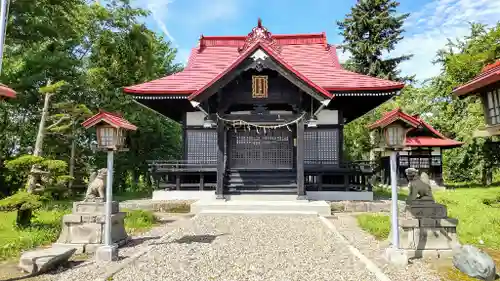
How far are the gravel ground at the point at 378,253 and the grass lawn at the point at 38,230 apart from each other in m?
5.56

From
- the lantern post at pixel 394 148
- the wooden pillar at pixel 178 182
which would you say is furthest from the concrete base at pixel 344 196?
the lantern post at pixel 394 148

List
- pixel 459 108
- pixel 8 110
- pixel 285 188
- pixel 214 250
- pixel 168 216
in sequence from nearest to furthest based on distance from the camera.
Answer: pixel 214 250, pixel 168 216, pixel 285 188, pixel 8 110, pixel 459 108

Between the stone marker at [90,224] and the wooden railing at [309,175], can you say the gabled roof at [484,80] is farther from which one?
the stone marker at [90,224]

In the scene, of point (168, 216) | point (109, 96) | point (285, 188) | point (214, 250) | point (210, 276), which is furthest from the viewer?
point (109, 96)

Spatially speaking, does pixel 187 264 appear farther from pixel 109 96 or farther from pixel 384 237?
pixel 109 96

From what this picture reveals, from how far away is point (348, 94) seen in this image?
589 inches

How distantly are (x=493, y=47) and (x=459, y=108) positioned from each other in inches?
432

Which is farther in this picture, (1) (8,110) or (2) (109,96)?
(2) (109,96)

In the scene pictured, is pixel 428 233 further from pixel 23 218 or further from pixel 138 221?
pixel 23 218

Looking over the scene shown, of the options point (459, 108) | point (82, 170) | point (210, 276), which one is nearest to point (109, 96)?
point (82, 170)

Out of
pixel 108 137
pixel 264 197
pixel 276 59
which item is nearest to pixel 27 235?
pixel 108 137

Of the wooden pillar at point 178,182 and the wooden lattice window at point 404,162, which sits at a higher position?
the wooden lattice window at point 404,162

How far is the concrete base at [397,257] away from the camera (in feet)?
19.6

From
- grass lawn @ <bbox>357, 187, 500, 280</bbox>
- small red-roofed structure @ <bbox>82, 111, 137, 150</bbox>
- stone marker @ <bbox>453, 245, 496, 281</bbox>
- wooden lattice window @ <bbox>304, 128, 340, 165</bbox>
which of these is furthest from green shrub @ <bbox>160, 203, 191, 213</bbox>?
stone marker @ <bbox>453, 245, 496, 281</bbox>
